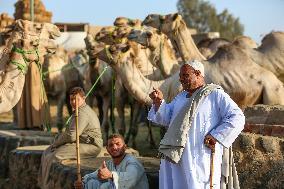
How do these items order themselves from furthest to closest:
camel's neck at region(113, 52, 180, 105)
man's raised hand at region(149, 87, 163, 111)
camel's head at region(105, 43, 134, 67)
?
camel's head at region(105, 43, 134, 67), camel's neck at region(113, 52, 180, 105), man's raised hand at region(149, 87, 163, 111)

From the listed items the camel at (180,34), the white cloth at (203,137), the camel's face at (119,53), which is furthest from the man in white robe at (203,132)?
the camel at (180,34)

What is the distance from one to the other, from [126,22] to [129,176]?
8.41 meters

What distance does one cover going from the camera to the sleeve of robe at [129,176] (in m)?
5.36

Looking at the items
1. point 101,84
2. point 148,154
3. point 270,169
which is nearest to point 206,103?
point 270,169

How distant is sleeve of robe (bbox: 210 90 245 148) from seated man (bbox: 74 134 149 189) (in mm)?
991

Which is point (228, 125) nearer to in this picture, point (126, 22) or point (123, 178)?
point (123, 178)

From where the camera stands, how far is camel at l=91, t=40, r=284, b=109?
30.2 feet

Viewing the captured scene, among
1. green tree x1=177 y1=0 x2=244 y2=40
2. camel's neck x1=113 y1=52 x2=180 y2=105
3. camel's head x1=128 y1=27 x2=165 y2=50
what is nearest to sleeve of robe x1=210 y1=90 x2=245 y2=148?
camel's neck x1=113 y1=52 x2=180 y2=105

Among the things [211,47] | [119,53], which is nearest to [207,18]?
[211,47]

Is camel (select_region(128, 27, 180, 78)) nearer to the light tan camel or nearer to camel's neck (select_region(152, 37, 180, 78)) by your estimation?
camel's neck (select_region(152, 37, 180, 78))

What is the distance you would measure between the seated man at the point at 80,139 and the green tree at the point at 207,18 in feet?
182

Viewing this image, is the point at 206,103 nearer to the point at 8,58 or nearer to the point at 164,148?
the point at 164,148

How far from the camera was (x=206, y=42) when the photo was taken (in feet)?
55.9

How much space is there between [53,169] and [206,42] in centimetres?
→ 1102
